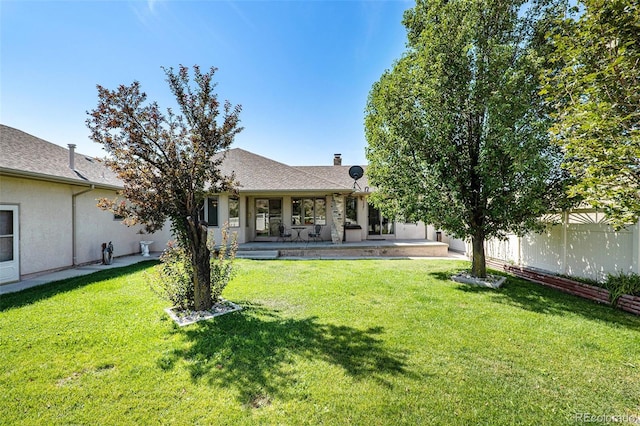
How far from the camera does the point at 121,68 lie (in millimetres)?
8781

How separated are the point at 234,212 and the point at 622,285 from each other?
14046mm

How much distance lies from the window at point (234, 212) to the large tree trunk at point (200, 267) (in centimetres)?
908

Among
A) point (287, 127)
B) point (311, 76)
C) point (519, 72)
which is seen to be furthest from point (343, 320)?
point (287, 127)

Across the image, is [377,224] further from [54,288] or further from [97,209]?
[54,288]

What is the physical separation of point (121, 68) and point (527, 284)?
14107mm

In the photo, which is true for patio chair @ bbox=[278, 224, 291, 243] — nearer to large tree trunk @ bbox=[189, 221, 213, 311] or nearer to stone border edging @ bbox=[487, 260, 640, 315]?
large tree trunk @ bbox=[189, 221, 213, 311]

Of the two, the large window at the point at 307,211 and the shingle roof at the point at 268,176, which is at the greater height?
the shingle roof at the point at 268,176

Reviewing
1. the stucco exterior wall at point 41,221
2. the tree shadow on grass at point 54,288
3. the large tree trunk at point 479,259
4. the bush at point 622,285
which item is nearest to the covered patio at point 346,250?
the tree shadow on grass at point 54,288

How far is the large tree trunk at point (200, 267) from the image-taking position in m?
5.28

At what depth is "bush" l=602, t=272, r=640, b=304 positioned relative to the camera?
5.82 meters

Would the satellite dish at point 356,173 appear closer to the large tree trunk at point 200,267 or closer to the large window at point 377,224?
the large window at point 377,224

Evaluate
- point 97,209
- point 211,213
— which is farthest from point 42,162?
point 211,213

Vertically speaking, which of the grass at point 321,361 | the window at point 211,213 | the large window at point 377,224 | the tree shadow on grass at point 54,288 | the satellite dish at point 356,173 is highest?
the satellite dish at point 356,173

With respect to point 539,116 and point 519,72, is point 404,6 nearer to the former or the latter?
point 519,72
